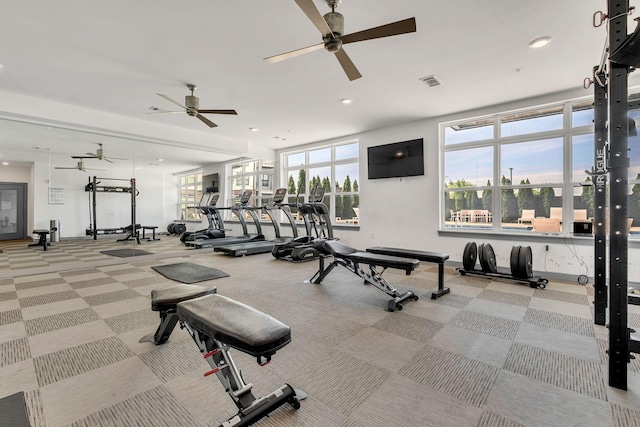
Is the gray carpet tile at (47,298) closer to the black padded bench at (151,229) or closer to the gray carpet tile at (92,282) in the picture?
the gray carpet tile at (92,282)

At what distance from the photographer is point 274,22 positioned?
10.1 feet

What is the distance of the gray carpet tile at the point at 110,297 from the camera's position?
12.0 feet

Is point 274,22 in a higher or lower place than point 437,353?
higher

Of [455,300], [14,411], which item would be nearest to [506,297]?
[455,300]

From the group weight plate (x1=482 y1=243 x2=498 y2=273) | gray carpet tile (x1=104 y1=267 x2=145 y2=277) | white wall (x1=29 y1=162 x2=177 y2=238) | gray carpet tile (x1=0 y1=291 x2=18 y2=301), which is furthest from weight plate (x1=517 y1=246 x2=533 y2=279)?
white wall (x1=29 y1=162 x2=177 y2=238)

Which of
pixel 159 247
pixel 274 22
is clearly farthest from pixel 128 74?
pixel 159 247

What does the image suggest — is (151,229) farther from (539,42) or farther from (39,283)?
(539,42)

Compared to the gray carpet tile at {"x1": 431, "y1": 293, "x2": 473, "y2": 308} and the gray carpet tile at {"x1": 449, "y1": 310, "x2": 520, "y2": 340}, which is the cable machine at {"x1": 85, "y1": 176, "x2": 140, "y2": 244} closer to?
the gray carpet tile at {"x1": 431, "y1": 293, "x2": 473, "y2": 308}

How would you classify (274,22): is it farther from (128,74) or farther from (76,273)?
(76,273)

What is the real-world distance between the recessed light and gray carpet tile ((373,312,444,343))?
3467mm

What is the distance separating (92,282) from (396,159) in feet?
20.8

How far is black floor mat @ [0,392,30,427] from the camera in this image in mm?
1627

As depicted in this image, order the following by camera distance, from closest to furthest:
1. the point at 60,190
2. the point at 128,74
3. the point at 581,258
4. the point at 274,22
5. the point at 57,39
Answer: the point at 274,22 < the point at 57,39 < the point at 128,74 < the point at 581,258 < the point at 60,190

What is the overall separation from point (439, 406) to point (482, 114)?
5.61 metres
